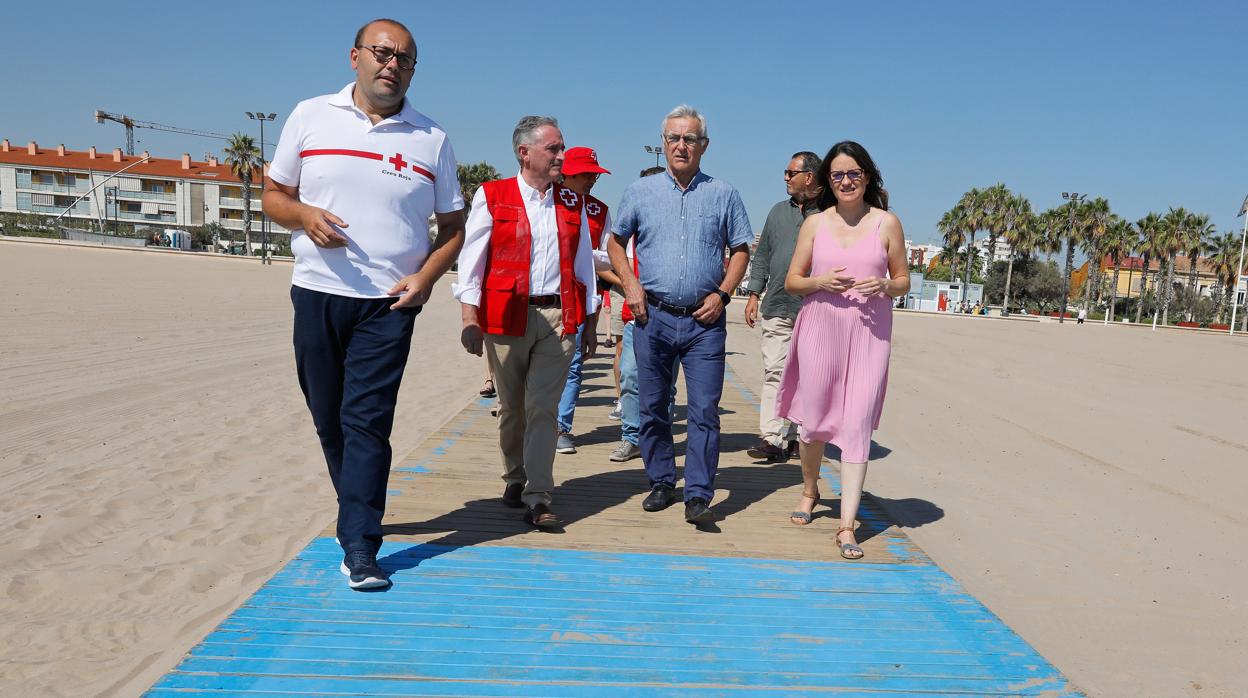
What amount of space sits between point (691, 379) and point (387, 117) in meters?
2.03

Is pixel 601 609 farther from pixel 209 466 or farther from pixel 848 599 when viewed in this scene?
pixel 209 466

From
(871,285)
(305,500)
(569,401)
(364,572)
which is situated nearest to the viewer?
(364,572)

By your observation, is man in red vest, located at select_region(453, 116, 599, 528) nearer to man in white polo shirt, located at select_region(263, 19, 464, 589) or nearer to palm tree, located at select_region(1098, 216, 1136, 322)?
man in white polo shirt, located at select_region(263, 19, 464, 589)

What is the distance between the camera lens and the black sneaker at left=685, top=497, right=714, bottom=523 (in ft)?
14.4

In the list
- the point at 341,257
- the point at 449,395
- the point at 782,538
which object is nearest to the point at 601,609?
the point at 782,538

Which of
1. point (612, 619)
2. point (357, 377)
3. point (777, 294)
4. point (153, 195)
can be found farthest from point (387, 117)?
point (153, 195)

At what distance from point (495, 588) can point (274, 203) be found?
5.74 feet

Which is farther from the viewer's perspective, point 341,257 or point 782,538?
point 782,538

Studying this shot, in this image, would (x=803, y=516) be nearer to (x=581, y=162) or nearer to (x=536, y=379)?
(x=536, y=379)

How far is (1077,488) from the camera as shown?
6.68 meters

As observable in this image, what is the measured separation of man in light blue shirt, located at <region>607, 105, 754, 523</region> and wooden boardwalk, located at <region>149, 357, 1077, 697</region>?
22.0 inches

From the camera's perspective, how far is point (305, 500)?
495 centimetres

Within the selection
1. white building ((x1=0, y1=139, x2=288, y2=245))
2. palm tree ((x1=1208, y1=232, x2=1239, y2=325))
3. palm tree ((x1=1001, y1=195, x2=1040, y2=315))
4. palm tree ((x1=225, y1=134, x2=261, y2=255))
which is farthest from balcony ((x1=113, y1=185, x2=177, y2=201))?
palm tree ((x1=1208, y1=232, x2=1239, y2=325))

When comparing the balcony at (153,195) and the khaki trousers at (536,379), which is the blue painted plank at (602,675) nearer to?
the khaki trousers at (536,379)
